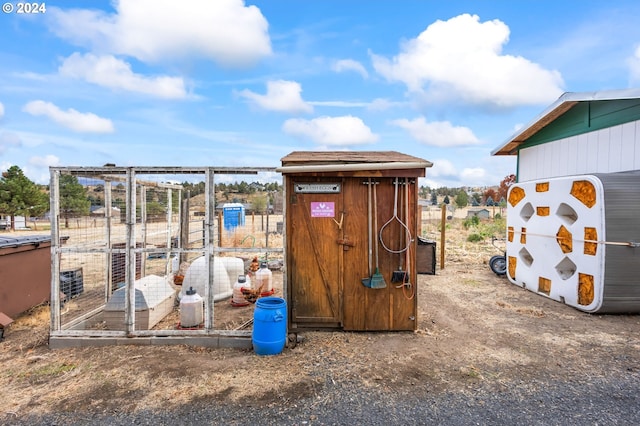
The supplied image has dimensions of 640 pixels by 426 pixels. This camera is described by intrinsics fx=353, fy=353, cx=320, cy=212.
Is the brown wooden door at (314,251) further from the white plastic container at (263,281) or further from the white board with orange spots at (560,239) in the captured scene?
the white board with orange spots at (560,239)

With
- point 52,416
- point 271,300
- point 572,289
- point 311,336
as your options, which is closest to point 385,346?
point 311,336

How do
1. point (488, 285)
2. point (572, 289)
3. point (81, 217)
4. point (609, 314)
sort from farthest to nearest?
1. point (488, 285)
2. point (572, 289)
3. point (609, 314)
4. point (81, 217)

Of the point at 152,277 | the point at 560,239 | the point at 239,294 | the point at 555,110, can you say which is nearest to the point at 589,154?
the point at 555,110

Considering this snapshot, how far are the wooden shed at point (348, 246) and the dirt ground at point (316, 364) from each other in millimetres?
365

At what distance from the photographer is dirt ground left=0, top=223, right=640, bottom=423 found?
345 centimetres

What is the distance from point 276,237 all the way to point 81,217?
716 cm

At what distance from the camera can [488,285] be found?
8281 millimetres

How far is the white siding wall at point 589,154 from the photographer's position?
659 cm

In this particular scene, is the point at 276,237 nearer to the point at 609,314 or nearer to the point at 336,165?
the point at 336,165

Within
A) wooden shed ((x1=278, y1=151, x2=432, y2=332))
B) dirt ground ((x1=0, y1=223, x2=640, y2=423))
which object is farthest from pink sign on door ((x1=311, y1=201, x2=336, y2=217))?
dirt ground ((x1=0, y1=223, x2=640, y2=423))

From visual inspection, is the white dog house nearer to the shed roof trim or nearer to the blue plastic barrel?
the shed roof trim

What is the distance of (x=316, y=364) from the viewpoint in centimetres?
408

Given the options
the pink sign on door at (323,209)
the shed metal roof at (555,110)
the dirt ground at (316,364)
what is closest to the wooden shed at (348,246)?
the pink sign on door at (323,209)

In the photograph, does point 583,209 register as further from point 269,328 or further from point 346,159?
point 269,328
